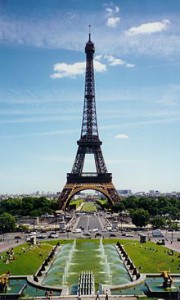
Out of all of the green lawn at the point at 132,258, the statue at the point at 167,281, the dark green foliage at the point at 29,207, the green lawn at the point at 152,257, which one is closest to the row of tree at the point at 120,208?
the dark green foliage at the point at 29,207

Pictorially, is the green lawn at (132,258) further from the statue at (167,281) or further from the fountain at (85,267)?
the statue at (167,281)

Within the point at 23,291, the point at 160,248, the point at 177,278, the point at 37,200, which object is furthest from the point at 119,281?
the point at 37,200

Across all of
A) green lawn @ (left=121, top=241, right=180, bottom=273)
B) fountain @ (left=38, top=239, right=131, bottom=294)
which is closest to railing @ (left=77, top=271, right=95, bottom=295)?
fountain @ (left=38, top=239, right=131, bottom=294)

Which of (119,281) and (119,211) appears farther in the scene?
(119,211)

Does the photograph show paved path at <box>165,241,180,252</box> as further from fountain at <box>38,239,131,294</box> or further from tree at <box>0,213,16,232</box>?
tree at <box>0,213,16,232</box>

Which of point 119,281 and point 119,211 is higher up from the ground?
point 119,211

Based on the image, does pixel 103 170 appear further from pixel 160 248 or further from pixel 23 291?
pixel 23 291

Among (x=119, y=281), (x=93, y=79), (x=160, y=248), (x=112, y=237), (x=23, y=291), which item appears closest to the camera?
(x=23, y=291)
